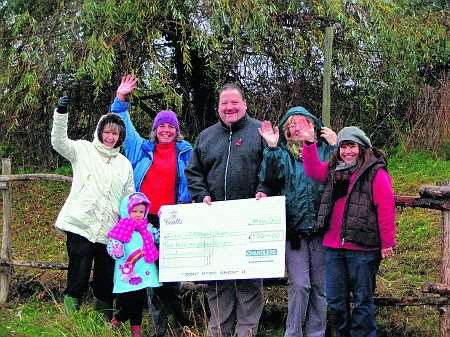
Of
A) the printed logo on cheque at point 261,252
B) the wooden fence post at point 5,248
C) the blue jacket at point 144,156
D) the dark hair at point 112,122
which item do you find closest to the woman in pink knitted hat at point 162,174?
the blue jacket at point 144,156

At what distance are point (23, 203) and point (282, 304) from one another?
5.70 meters

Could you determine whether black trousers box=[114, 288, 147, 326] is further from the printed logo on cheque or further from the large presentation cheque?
the printed logo on cheque

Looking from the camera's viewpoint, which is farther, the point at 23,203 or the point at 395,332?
the point at 23,203

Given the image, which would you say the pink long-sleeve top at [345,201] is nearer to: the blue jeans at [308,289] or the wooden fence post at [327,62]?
the blue jeans at [308,289]

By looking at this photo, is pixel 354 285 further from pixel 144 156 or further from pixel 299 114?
pixel 144 156

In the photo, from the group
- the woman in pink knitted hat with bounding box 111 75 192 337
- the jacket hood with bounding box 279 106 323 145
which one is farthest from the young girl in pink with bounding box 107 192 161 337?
the jacket hood with bounding box 279 106 323 145

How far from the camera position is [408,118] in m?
11.1

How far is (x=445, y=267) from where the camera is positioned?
5.17 m

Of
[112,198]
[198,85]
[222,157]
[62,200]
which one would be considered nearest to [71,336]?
[112,198]

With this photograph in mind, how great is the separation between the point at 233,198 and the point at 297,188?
455mm

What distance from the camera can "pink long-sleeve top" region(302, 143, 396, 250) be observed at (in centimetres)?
438

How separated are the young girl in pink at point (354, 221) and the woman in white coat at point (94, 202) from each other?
1515mm

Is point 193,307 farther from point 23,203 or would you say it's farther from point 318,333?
point 23,203

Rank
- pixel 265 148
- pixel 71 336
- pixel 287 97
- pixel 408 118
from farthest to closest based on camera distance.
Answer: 1. pixel 408 118
2. pixel 287 97
3. pixel 71 336
4. pixel 265 148
